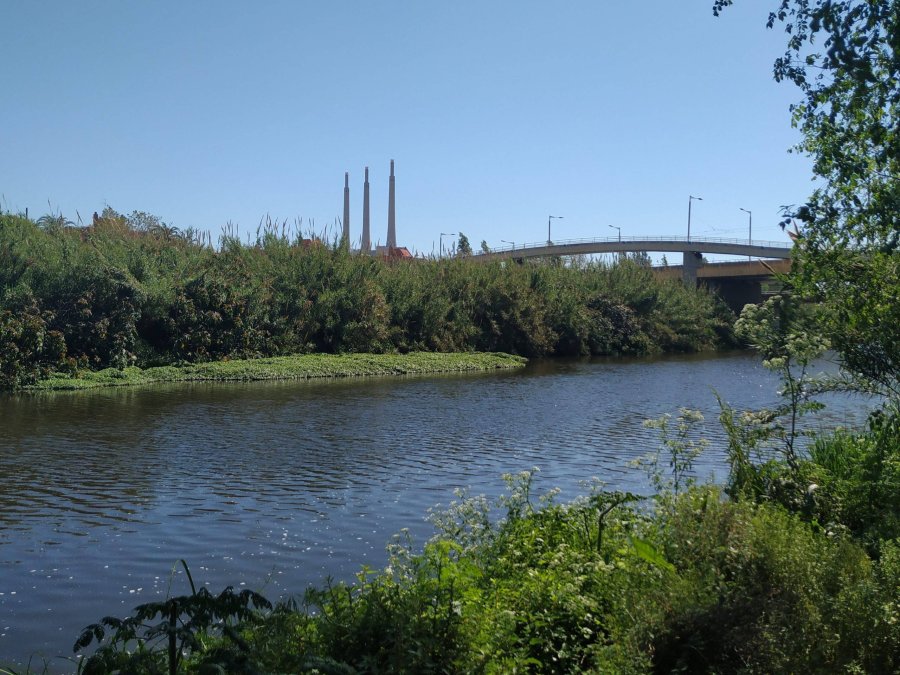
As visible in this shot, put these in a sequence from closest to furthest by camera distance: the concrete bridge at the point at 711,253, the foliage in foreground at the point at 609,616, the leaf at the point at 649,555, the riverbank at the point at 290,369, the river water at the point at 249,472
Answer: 1. the foliage in foreground at the point at 609,616
2. the leaf at the point at 649,555
3. the river water at the point at 249,472
4. the riverbank at the point at 290,369
5. the concrete bridge at the point at 711,253

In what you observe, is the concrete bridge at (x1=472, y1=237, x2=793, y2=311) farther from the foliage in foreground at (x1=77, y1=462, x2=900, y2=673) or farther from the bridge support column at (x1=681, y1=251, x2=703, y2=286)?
the foliage in foreground at (x1=77, y1=462, x2=900, y2=673)

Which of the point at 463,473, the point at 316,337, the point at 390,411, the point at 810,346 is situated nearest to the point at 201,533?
the point at 463,473

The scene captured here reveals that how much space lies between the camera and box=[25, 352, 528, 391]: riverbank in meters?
29.5

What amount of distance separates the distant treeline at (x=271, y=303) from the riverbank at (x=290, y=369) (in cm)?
101

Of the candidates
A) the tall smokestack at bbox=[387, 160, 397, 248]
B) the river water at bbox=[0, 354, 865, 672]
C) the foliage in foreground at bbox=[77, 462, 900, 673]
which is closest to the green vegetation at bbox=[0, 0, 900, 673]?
the foliage in foreground at bbox=[77, 462, 900, 673]

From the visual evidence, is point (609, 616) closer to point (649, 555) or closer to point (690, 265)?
point (649, 555)

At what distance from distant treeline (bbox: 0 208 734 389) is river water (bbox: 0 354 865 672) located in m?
4.58

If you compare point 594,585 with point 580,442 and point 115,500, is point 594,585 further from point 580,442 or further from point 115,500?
point 580,442

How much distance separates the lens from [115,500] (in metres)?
12.9

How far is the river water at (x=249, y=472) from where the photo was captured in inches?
368

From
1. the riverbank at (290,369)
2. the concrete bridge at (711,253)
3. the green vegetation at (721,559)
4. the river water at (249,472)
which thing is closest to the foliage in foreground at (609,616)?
the green vegetation at (721,559)

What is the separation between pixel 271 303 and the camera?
39.4m

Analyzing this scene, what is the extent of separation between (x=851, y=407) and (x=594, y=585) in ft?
65.4

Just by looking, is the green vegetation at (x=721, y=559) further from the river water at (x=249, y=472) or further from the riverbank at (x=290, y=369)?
the riverbank at (x=290, y=369)
